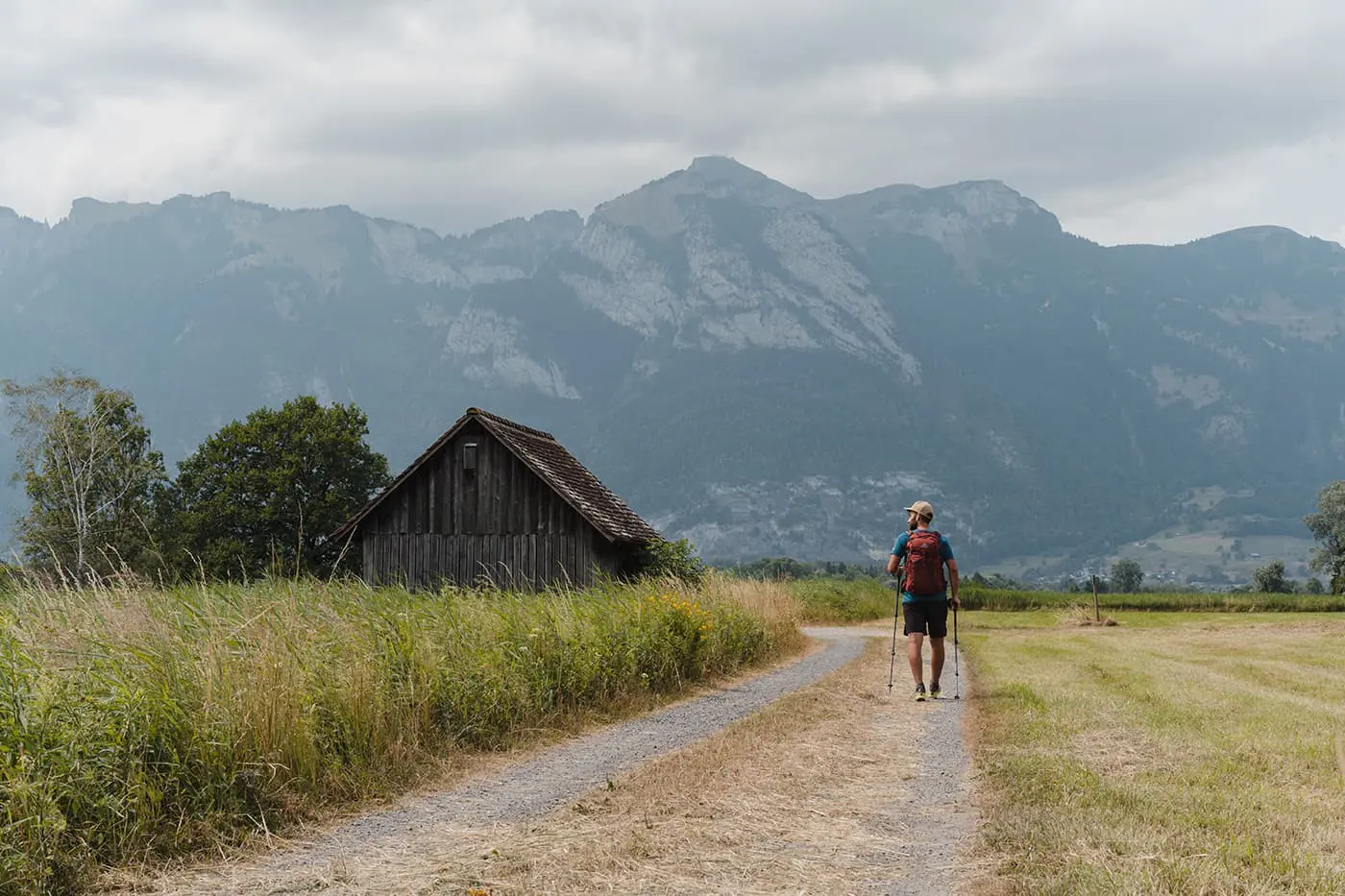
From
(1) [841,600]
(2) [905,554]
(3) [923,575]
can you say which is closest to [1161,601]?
(1) [841,600]

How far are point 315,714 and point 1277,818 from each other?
6.83 meters

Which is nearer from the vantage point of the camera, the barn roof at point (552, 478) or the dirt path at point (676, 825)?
the dirt path at point (676, 825)

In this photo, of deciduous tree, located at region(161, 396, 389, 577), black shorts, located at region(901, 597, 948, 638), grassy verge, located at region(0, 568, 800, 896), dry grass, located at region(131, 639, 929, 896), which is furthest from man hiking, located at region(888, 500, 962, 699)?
deciduous tree, located at region(161, 396, 389, 577)

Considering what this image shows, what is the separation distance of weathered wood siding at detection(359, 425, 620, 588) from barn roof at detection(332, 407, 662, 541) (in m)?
0.37

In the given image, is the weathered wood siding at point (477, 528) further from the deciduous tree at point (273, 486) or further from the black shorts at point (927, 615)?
the deciduous tree at point (273, 486)

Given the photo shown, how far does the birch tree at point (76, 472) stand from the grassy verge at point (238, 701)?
45.3 meters

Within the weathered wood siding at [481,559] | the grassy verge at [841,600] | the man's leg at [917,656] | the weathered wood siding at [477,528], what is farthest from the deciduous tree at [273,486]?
the man's leg at [917,656]

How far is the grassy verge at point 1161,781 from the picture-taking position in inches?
233

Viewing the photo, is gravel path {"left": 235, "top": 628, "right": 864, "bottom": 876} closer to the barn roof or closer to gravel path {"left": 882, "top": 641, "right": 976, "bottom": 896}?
gravel path {"left": 882, "top": 641, "right": 976, "bottom": 896}

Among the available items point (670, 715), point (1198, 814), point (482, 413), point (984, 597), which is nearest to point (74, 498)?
point (482, 413)

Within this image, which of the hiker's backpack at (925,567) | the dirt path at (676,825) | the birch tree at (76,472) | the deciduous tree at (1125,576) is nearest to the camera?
the dirt path at (676,825)

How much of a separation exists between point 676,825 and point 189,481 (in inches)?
2287

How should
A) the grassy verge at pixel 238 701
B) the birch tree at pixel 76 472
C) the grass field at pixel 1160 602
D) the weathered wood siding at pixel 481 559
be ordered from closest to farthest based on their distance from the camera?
the grassy verge at pixel 238 701 < the weathered wood siding at pixel 481 559 < the birch tree at pixel 76 472 < the grass field at pixel 1160 602

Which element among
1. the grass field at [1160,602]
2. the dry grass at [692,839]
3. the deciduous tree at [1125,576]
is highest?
the dry grass at [692,839]
